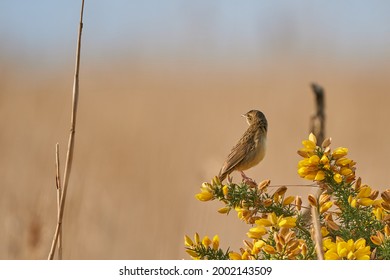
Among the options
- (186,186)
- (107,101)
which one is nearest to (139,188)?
(186,186)

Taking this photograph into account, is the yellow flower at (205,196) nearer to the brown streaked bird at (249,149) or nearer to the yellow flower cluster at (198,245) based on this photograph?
the yellow flower cluster at (198,245)

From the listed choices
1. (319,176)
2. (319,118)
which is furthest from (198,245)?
(319,118)

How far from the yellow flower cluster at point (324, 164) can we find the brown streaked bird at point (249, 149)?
0.61 metres

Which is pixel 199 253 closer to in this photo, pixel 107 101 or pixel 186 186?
pixel 186 186

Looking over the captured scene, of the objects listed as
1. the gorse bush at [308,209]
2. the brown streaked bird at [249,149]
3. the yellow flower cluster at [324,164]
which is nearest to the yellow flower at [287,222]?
the gorse bush at [308,209]

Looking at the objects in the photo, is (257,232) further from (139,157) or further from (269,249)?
(139,157)

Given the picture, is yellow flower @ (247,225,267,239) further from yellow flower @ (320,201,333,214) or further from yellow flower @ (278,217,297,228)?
yellow flower @ (320,201,333,214)

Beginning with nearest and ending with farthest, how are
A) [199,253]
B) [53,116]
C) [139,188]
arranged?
[199,253], [139,188], [53,116]

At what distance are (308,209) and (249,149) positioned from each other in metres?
0.61

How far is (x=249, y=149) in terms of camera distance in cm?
261

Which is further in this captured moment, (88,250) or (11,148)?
(11,148)

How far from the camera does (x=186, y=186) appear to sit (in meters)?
5.93

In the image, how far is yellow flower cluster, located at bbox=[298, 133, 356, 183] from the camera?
1942 mm

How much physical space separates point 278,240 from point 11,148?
9.14 ft
